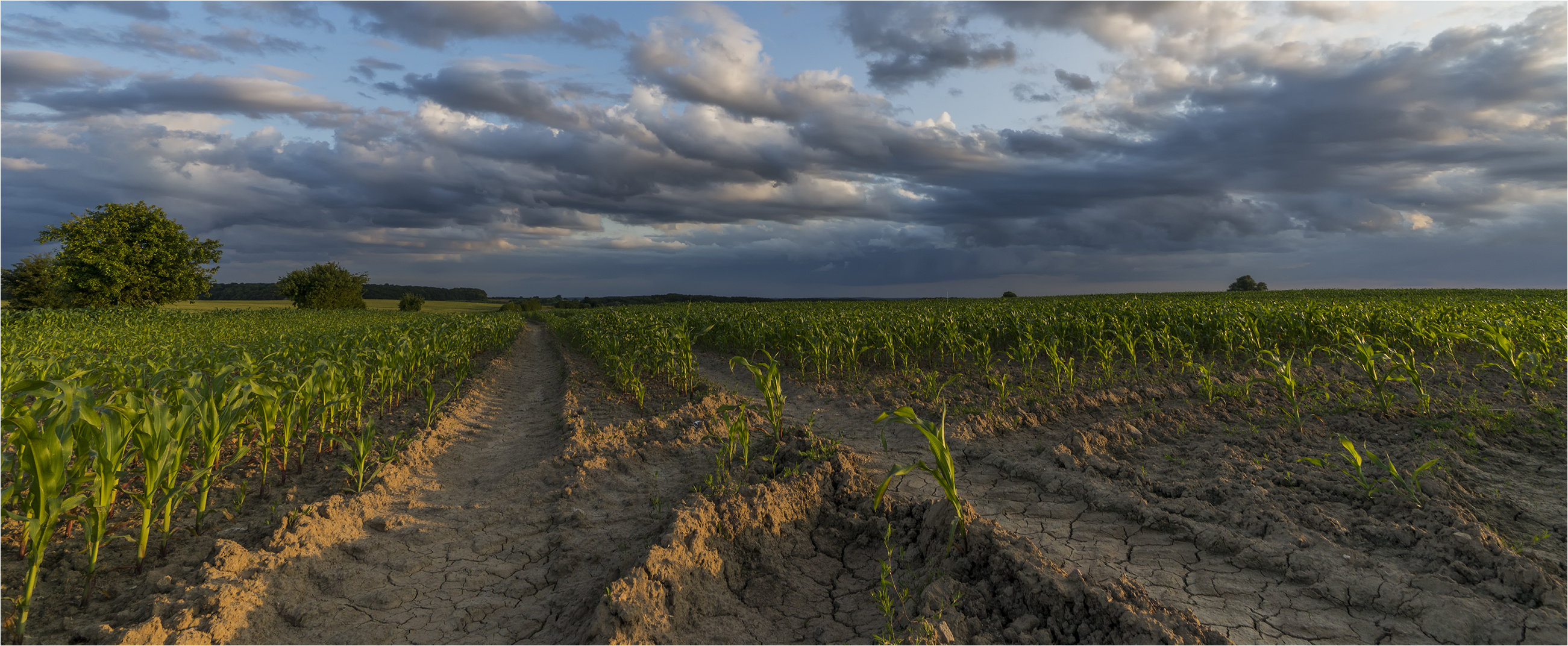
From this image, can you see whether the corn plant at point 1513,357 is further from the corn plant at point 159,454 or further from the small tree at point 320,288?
the small tree at point 320,288

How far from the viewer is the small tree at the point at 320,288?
67.6 m

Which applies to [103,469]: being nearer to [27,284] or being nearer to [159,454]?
[159,454]

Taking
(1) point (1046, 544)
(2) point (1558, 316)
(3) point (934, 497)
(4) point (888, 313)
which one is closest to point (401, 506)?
(3) point (934, 497)

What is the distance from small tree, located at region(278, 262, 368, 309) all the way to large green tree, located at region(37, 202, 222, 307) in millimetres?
31374

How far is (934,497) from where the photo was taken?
4457mm

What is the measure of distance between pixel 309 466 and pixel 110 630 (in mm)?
3150

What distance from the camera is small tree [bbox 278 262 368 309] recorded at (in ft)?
222

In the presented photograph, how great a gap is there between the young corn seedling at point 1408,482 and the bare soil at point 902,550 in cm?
8

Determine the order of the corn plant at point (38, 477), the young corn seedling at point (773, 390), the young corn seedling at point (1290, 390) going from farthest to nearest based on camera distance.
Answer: the young corn seedling at point (1290, 390) → the young corn seedling at point (773, 390) → the corn plant at point (38, 477)

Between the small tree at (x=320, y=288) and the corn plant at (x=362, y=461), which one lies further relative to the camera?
the small tree at (x=320, y=288)

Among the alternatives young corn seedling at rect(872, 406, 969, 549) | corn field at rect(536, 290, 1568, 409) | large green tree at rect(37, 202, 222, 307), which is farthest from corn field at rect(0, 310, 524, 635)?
large green tree at rect(37, 202, 222, 307)

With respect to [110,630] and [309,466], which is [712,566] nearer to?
[110,630]

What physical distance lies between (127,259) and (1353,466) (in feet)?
175

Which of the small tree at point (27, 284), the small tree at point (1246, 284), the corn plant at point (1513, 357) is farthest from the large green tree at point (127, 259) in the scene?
the small tree at point (1246, 284)
